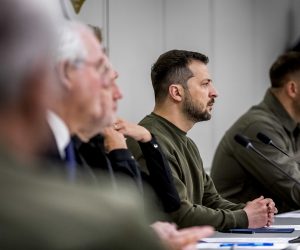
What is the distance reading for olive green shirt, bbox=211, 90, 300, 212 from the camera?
3775 mm

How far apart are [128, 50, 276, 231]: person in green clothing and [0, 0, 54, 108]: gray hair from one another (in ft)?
6.89

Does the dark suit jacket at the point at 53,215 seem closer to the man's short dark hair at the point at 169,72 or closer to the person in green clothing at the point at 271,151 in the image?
the man's short dark hair at the point at 169,72

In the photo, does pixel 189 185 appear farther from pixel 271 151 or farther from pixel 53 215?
pixel 53 215

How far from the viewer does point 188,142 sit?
129 inches

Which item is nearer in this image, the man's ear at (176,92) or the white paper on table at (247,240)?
the white paper on table at (247,240)

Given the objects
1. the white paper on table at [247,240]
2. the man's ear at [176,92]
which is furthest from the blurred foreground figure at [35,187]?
the man's ear at [176,92]

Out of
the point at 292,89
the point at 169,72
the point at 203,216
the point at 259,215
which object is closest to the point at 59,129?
the point at 203,216

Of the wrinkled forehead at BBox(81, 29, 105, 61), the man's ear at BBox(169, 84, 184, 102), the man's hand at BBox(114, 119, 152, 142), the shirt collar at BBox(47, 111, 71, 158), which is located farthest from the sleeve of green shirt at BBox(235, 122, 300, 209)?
the shirt collar at BBox(47, 111, 71, 158)

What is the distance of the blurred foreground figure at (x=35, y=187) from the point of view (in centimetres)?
71

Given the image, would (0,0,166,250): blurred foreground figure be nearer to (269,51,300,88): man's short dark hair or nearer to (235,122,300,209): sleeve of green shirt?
(235,122,300,209): sleeve of green shirt

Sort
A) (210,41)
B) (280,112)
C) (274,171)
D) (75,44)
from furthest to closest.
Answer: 1. (210,41)
2. (280,112)
3. (274,171)
4. (75,44)

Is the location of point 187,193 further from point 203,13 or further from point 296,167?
point 203,13

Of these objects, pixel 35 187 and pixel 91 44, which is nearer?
pixel 35 187

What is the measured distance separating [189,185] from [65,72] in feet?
7.04
